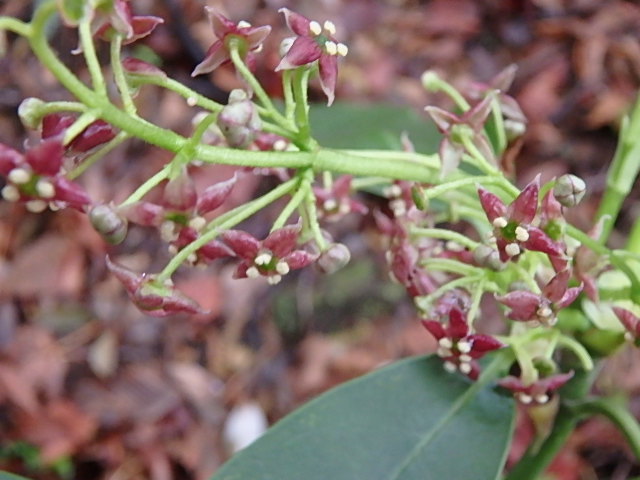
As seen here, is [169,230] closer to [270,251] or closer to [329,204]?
[270,251]

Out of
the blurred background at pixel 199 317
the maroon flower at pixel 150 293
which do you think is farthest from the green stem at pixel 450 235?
the blurred background at pixel 199 317

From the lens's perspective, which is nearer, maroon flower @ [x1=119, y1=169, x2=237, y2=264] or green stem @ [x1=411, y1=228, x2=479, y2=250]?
maroon flower @ [x1=119, y1=169, x2=237, y2=264]

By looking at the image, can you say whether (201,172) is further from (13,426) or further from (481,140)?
(481,140)

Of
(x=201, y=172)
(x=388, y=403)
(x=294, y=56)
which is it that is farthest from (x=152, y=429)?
(x=294, y=56)

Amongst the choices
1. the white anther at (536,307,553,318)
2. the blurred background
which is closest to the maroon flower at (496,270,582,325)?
the white anther at (536,307,553,318)

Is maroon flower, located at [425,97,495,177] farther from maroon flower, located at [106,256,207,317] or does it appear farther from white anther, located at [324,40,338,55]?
maroon flower, located at [106,256,207,317]

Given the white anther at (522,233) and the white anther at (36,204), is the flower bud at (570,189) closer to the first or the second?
the white anther at (522,233)

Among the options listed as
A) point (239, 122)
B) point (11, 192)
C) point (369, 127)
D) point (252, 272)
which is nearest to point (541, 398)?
point (252, 272)
